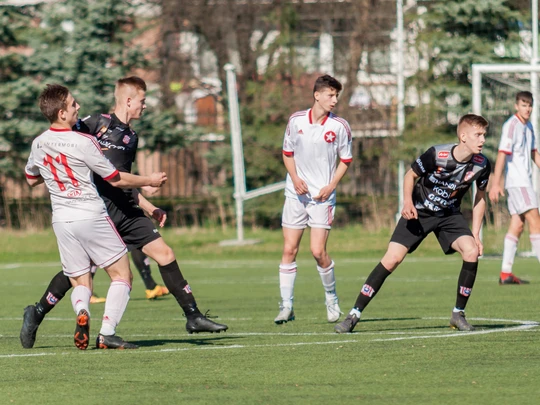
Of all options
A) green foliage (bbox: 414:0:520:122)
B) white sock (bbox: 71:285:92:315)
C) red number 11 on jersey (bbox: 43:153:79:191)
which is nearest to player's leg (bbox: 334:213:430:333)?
white sock (bbox: 71:285:92:315)

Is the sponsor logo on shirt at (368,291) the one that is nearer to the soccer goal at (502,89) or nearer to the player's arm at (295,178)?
the player's arm at (295,178)

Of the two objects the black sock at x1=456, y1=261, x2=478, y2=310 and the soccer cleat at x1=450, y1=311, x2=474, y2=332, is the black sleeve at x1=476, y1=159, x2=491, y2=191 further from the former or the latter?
the soccer cleat at x1=450, y1=311, x2=474, y2=332

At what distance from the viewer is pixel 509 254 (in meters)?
13.6

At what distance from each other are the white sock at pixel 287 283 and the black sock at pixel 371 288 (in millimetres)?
1207

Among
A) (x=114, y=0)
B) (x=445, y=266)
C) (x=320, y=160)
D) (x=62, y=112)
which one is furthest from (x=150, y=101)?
(x=62, y=112)

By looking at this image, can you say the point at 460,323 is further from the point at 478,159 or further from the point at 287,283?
the point at 287,283

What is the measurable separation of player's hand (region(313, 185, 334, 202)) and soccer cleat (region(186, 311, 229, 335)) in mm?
1923

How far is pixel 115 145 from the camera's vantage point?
8.93 m

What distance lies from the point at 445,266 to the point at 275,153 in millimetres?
8403

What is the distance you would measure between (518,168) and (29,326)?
7.66 m

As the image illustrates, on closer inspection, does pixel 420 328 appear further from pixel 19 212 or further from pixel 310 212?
pixel 19 212

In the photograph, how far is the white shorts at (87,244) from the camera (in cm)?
781

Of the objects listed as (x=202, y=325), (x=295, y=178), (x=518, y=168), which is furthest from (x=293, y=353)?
(x=518, y=168)

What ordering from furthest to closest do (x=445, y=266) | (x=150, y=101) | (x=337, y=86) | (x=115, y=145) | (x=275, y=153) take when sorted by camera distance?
1. (x=150, y=101)
2. (x=275, y=153)
3. (x=445, y=266)
4. (x=337, y=86)
5. (x=115, y=145)
